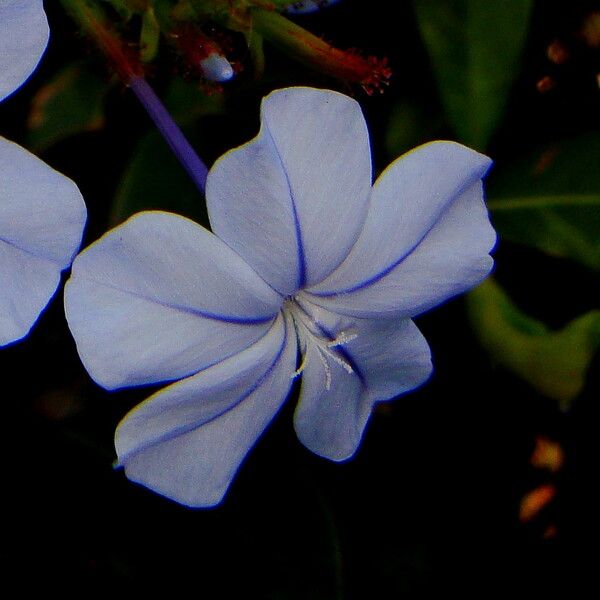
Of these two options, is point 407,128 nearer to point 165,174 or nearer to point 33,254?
point 165,174

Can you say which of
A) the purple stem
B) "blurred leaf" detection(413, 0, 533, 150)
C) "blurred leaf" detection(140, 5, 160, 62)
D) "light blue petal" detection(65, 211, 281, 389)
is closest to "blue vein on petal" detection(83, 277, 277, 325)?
"light blue petal" detection(65, 211, 281, 389)

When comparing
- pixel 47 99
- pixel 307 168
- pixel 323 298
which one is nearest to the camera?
pixel 307 168

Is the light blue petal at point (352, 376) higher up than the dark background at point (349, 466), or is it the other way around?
the light blue petal at point (352, 376)

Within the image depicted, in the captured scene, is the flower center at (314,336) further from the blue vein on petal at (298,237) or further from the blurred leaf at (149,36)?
the blurred leaf at (149,36)

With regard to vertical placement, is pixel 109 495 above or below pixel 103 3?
below

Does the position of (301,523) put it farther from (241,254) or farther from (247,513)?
(241,254)

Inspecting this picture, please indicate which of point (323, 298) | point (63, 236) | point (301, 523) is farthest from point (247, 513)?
point (63, 236)

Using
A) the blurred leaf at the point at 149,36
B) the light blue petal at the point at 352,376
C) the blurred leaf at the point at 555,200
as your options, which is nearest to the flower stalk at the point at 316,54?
the blurred leaf at the point at 149,36

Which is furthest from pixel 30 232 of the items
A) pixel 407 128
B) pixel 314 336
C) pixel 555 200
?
pixel 555 200

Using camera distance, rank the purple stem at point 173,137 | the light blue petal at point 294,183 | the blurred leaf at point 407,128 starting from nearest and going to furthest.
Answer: the light blue petal at point 294,183, the purple stem at point 173,137, the blurred leaf at point 407,128
